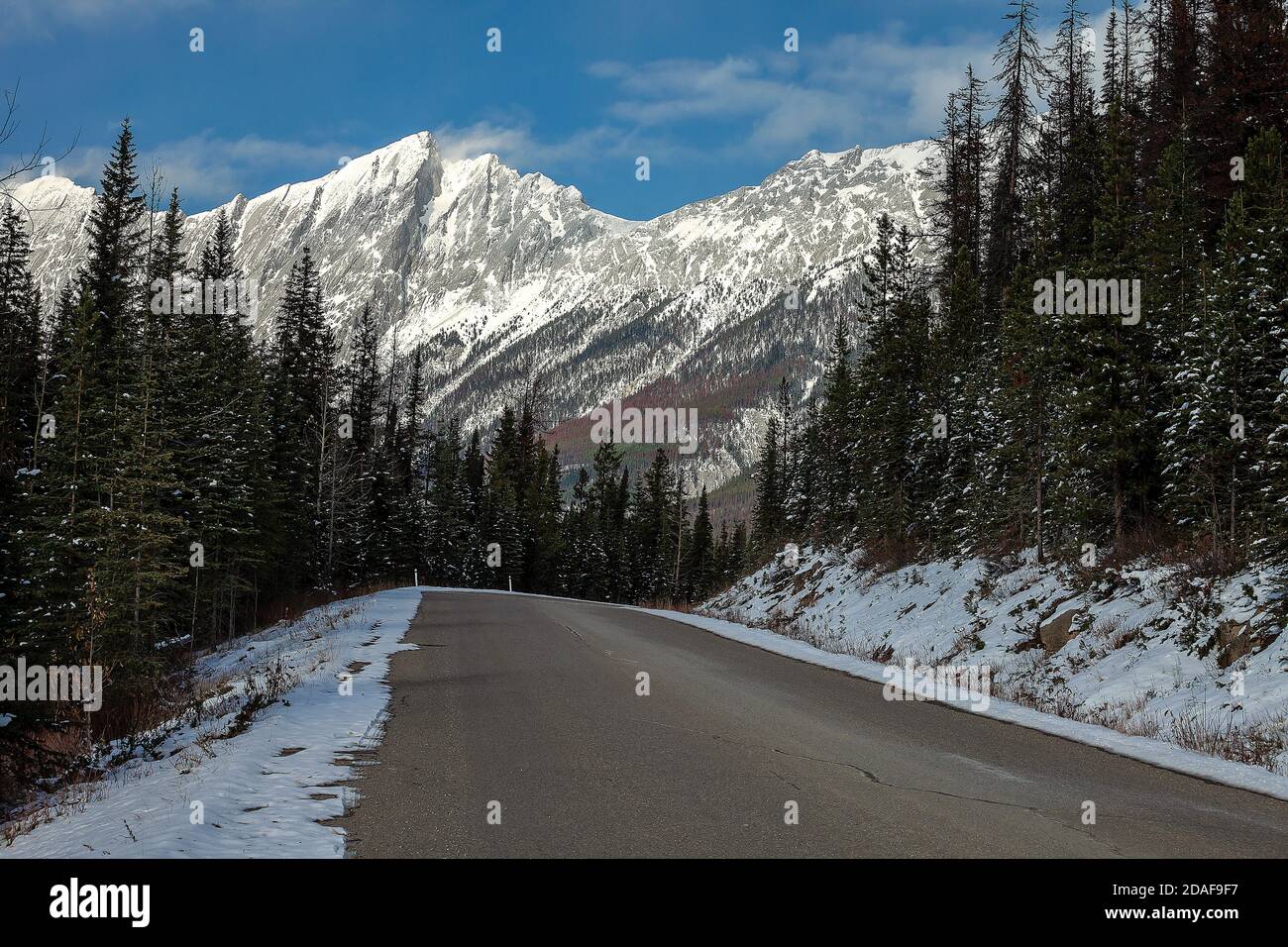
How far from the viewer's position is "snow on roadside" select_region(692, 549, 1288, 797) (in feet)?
28.3

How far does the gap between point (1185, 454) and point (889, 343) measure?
1779cm

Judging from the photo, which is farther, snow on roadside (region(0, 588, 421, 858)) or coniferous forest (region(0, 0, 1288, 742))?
coniferous forest (region(0, 0, 1288, 742))

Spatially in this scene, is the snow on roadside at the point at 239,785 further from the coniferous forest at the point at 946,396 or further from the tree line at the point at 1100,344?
the tree line at the point at 1100,344

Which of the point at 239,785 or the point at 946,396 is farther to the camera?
the point at 946,396

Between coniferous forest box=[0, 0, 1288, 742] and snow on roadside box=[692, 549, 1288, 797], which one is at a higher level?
coniferous forest box=[0, 0, 1288, 742]

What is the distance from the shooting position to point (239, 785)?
238 inches

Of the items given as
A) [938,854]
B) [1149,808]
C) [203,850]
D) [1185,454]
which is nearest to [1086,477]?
[1185,454]

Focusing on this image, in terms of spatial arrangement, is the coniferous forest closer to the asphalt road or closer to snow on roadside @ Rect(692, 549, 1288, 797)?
snow on roadside @ Rect(692, 549, 1288, 797)

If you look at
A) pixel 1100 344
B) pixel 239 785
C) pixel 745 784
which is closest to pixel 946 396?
pixel 1100 344

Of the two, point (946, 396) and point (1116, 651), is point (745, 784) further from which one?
point (946, 396)

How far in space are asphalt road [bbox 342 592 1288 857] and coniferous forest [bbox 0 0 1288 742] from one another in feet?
20.3

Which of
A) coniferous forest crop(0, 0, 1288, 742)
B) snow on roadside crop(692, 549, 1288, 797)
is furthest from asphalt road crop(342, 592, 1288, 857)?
coniferous forest crop(0, 0, 1288, 742)

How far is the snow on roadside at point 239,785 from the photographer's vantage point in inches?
192

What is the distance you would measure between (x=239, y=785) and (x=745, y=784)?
12.4 feet
